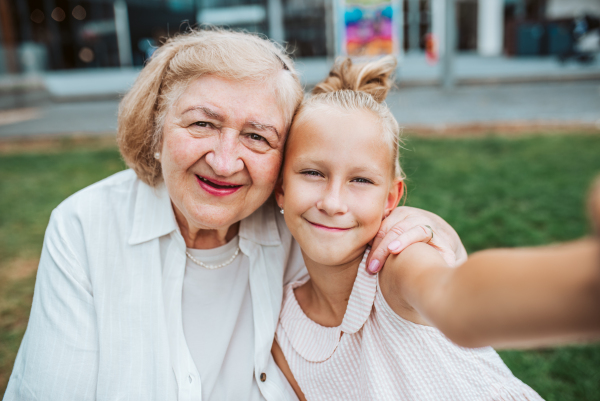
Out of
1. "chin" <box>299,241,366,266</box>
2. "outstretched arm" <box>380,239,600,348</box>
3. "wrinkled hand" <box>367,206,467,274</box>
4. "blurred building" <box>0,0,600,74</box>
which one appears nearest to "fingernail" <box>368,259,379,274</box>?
"wrinkled hand" <box>367,206,467,274</box>

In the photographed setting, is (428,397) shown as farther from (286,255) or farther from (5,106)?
(5,106)

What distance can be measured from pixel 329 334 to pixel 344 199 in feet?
1.77

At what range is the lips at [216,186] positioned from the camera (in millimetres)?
1733

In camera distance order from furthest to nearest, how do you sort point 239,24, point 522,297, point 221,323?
point 239,24
point 221,323
point 522,297

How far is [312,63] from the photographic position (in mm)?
18141

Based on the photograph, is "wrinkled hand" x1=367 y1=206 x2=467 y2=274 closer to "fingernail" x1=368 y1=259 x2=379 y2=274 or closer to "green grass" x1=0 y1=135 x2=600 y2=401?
"fingernail" x1=368 y1=259 x2=379 y2=274

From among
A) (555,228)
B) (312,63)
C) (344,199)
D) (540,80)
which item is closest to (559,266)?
(344,199)

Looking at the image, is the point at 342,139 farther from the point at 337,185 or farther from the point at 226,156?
the point at 226,156

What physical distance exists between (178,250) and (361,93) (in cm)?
96

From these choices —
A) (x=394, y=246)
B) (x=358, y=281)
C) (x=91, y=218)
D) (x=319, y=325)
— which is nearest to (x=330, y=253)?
(x=358, y=281)

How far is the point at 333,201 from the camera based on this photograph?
156cm

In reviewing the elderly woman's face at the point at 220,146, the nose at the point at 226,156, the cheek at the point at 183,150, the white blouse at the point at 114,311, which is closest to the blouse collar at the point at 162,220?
the white blouse at the point at 114,311

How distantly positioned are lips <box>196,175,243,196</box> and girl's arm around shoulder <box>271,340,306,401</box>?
693 mm

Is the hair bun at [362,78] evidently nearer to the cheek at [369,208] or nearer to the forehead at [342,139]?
the forehead at [342,139]
